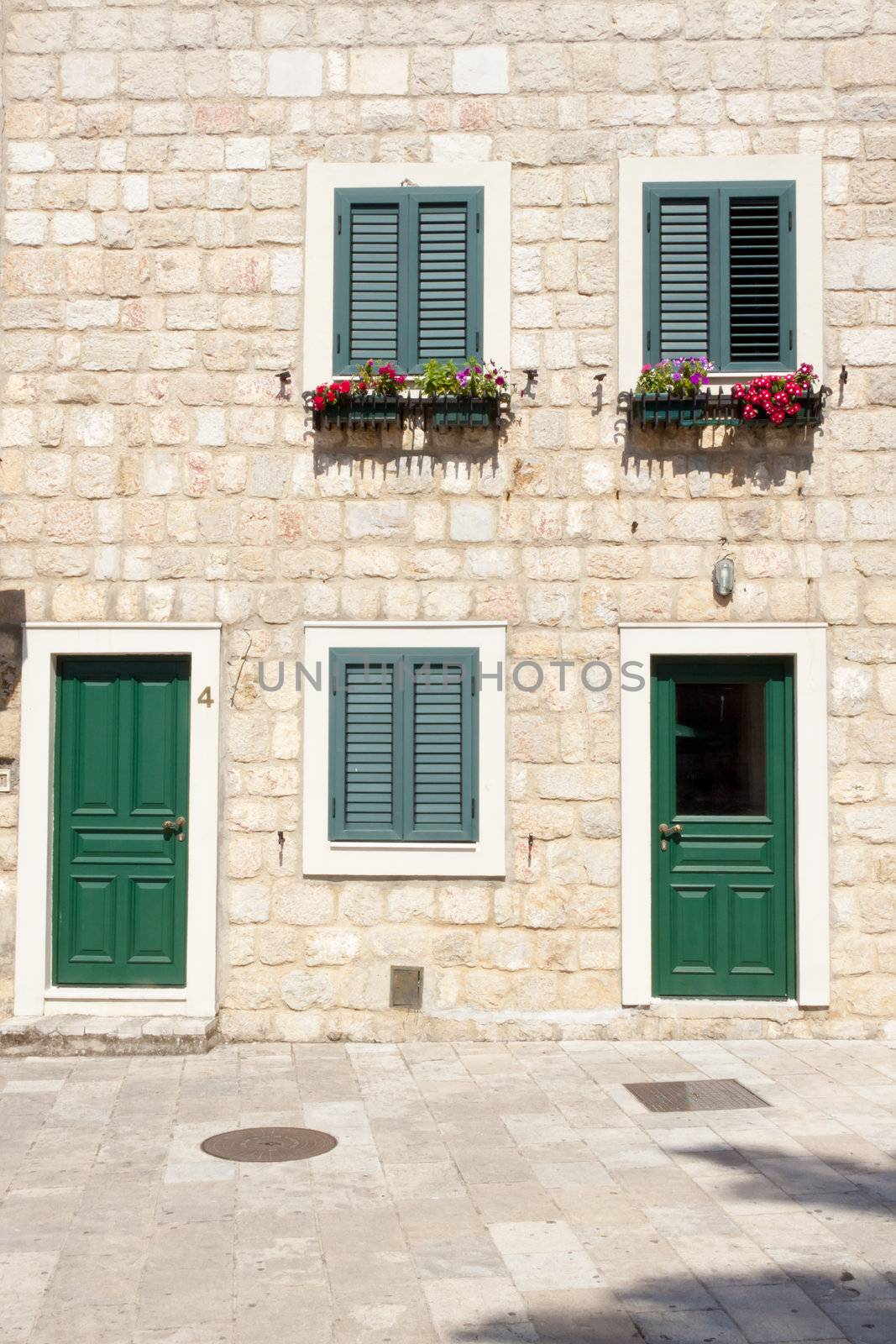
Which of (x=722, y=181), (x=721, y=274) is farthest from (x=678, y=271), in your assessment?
(x=722, y=181)

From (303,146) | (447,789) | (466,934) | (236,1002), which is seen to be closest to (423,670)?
(447,789)

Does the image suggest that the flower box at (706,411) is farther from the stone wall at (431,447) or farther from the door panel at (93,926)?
the door panel at (93,926)

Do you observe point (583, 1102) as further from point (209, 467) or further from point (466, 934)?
point (209, 467)

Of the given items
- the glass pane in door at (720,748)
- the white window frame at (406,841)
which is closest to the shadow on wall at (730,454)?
the glass pane in door at (720,748)

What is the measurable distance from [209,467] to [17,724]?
203cm

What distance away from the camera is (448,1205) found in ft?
16.6

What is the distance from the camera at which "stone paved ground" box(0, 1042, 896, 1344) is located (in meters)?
4.04

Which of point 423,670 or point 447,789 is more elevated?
point 423,670

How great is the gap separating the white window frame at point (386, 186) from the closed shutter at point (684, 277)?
3.27ft

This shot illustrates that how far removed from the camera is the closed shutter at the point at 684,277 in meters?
8.32

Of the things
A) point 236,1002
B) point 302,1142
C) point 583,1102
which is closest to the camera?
point 302,1142

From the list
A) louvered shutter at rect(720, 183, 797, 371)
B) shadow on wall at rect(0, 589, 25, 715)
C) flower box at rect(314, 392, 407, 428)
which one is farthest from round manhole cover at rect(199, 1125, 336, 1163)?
louvered shutter at rect(720, 183, 797, 371)

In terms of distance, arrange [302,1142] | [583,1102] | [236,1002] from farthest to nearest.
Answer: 1. [236,1002]
2. [583,1102]
3. [302,1142]

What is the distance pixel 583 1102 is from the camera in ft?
21.7
